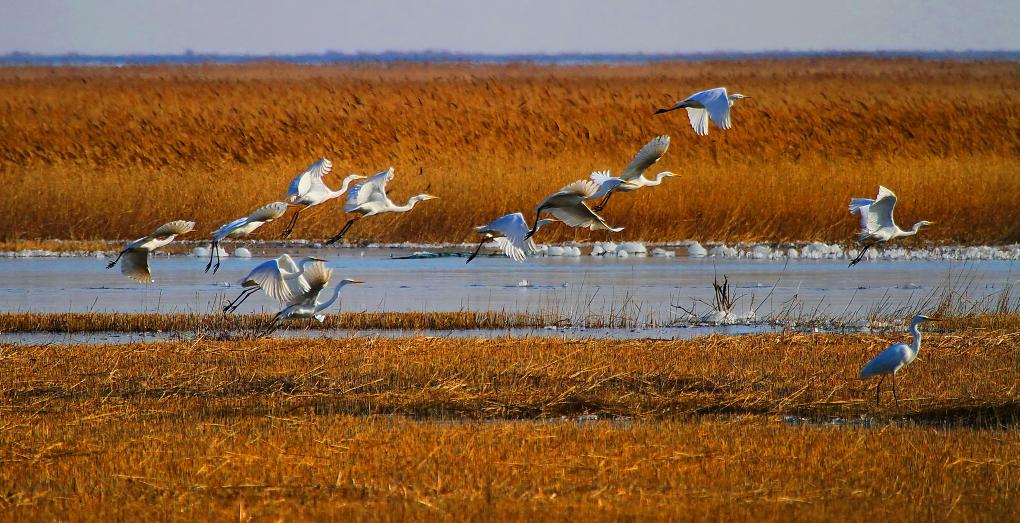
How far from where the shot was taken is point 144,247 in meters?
12.3

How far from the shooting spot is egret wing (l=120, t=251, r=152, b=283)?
12.5 metres

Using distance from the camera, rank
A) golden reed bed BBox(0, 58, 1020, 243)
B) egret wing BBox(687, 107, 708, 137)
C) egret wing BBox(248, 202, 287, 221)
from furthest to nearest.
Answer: golden reed bed BBox(0, 58, 1020, 243)
egret wing BBox(248, 202, 287, 221)
egret wing BBox(687, 107, 708, 137)

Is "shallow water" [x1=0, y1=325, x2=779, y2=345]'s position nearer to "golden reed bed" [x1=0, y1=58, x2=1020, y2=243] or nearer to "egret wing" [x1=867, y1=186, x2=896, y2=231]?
"egret wing" [x1=867, y1=186, x2=896, y2=231]

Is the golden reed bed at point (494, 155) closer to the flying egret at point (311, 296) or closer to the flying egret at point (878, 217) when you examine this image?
the flying egret at point (878, 217)

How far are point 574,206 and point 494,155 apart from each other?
49.8ft

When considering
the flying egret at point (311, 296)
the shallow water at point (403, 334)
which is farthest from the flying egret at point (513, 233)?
the flying egret at point (311, 296)

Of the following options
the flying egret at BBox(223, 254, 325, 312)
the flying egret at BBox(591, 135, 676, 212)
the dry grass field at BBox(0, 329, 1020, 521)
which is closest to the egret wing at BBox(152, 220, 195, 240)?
the flying egret at BBox(223, 254, 325, 312)

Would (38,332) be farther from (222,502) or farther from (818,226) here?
(818,226)

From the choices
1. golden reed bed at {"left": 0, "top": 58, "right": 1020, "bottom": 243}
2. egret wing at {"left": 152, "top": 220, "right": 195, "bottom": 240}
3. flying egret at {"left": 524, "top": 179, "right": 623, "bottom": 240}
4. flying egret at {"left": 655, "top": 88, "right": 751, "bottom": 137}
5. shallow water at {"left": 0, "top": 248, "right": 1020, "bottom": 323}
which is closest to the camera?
flying egret at {"left": 655, "top": 88, "right": 751, "bottom": 137}

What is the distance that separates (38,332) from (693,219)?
12179 mm

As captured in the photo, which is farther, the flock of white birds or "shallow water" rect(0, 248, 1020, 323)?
"shallow water" rect(0, 248, 1020, 323)

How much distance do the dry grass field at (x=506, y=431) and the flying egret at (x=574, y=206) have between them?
115 cm

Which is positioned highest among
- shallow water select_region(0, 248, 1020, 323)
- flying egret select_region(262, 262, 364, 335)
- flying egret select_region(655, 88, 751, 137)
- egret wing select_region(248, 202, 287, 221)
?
flying egret select_region(655, 88, 751, 137)

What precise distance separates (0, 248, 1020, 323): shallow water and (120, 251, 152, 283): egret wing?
1.48 meters
